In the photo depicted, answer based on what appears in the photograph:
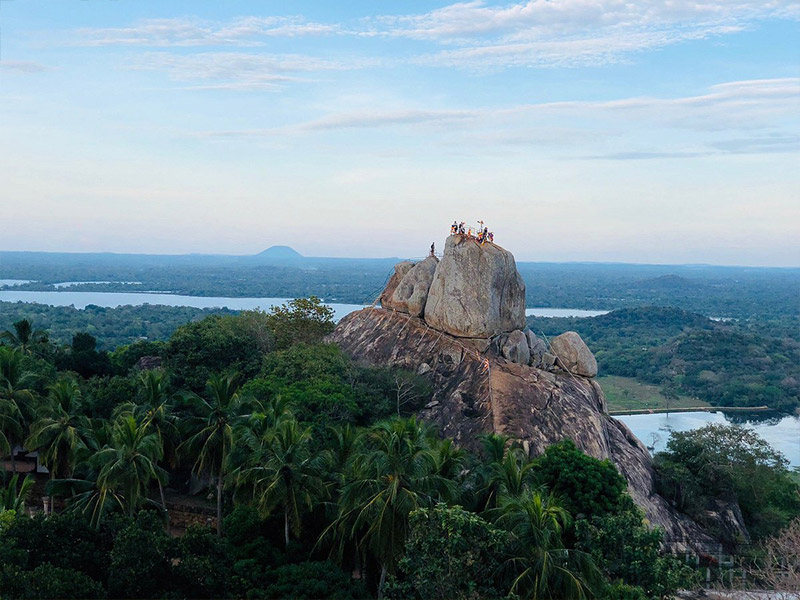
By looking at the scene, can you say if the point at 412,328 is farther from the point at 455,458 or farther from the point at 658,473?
the point at 455,458

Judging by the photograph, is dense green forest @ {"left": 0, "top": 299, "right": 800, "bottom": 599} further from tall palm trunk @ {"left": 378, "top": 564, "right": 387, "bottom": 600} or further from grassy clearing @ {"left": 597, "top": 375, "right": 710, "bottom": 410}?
grassy clearing @ {"left": 597, "top": 375, "right": 710, "bottom": 410}

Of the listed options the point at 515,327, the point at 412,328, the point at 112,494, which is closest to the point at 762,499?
the point at 515,327

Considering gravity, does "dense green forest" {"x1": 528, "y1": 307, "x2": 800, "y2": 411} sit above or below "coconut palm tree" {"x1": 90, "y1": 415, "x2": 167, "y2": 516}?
below

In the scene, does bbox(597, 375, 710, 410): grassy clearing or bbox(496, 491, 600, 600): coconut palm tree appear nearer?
bbox(496, 491, 600, 600): coconut palm tree

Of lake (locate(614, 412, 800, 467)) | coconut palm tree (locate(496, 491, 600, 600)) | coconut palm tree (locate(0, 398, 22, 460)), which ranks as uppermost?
coconut palm tree (locate(0, 398, 22, 460))

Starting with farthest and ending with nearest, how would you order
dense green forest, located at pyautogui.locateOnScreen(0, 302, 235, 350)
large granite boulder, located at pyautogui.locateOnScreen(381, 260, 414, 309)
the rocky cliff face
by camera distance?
dense green forest, located at pyautogui.locateOnScreen(0, 302, 235, 350) → large granite boulder, located at pyautogui.locateOnScreen(381, 260, 414, 309) → the rocky cliff face

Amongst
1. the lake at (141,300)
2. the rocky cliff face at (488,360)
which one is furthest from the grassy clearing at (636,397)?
the lake at (141,300)

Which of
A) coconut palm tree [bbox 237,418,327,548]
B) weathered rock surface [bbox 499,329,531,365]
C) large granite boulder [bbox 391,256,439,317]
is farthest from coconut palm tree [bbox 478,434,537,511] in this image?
large granite boulder [bbox 391,256,439,317]
